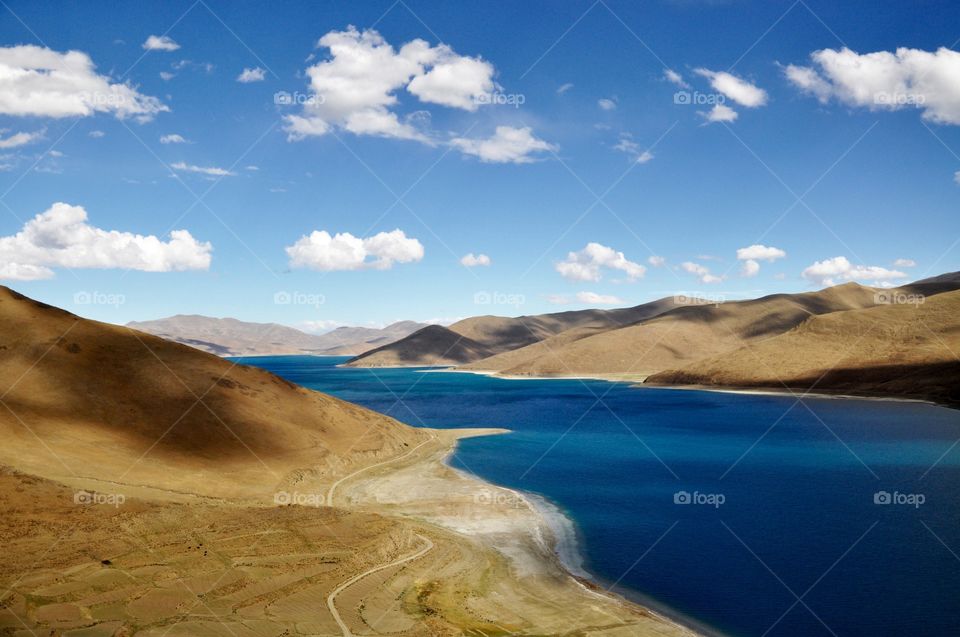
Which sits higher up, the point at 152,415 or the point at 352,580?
the point at 152,415

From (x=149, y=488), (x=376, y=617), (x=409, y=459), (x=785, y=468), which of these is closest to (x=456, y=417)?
(x=409, y=459)

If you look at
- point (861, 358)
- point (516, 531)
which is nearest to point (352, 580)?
point (516, 531)

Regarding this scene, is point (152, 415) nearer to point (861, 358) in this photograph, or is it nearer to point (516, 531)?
point (516, 531)

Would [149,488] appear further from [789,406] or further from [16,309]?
[789,406]

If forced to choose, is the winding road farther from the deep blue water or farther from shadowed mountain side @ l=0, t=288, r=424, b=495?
shadowed mountain side @ l=0, t=288, r=424, b=495

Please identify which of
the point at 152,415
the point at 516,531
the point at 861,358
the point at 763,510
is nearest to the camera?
the point at 516,531

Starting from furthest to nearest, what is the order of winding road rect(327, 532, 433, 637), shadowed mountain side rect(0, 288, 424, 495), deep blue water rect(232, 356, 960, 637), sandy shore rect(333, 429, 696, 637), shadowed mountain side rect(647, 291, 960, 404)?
shadowed mountain side rect(647, 291, 960, 404) → shadowed mountain side rect(0, 288, 424, 495) → deep blue water rect(232, 356, 960, 637) → sandy shore rect(333, 429, 696, 637) → winding road rect(327, 532, 433, 637)

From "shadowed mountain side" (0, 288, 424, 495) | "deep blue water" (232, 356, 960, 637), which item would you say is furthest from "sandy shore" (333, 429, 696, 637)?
"shadowed mountain side" (0, 288, 424, 495)
